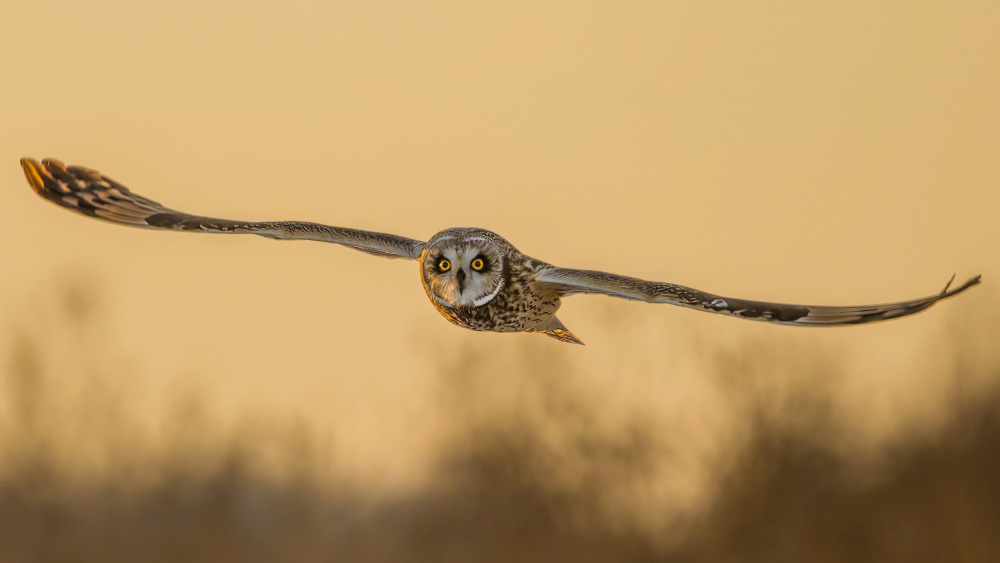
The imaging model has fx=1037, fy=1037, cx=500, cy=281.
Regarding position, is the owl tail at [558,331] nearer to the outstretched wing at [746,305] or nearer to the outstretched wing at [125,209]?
the outstretched wing at [125,209]

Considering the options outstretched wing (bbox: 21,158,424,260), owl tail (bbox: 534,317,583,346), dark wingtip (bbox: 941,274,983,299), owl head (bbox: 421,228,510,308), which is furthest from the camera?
owl tail (bbox: 534,317,583,346)

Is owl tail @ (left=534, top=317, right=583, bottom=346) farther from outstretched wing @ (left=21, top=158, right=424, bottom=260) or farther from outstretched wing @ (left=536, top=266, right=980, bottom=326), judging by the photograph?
outstretched wing @ (left=536, top=266, right=980, bottom=326)

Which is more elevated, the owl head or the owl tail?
the owl head

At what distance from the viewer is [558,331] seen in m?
7.91

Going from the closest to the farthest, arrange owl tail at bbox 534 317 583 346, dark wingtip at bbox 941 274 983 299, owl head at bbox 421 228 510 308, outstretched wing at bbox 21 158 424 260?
1. dark wingtip at bbox 941 274 983 299
2. owl head at bbox 421 228 510 308
3. outstretched wing at bbox 21 158 424 260
4. owl tail at bbox 534 317 583 346

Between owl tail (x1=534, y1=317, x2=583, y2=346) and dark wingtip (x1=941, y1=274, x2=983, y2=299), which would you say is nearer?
dark wingtip (x1=941, y1=274, x2=983, y2=299)

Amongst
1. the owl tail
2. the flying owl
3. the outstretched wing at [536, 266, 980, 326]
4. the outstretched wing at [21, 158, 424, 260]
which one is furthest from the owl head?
the owl tail

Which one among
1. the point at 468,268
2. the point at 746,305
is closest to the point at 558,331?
the point at 468,268

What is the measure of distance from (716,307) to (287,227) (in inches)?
118

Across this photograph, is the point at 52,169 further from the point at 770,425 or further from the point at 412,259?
the point at 770,425

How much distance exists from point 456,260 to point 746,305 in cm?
196

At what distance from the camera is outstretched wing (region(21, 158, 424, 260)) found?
7.06 meters

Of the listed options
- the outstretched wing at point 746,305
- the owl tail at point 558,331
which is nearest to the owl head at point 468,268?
the outstretched wing at point 746,305

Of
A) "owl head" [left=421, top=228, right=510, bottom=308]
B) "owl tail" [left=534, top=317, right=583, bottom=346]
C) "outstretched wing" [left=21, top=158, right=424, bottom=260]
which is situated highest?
"outstretched wing" [left=21, top=158, right=424, bottom=260]
